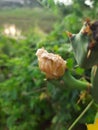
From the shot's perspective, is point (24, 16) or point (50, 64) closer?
point (50, 64)

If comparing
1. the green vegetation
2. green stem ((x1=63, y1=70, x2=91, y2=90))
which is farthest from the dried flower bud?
the green vegetation

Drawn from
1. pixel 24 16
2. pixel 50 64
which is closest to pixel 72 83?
pixel 50 64

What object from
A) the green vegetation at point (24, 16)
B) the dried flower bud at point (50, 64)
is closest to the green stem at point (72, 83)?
the dried flower bud at point (50, 64)

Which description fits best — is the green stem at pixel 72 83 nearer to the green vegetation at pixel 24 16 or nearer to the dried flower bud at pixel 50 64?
the dried flower bud at pixel 50 64

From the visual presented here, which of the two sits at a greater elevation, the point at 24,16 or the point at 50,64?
the point at 50,64

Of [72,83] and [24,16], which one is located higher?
[72,83]

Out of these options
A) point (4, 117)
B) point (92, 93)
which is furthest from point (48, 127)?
point (92, 93)

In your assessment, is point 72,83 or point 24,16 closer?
point 72,83

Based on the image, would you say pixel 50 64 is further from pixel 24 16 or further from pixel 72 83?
pixel 24 16
